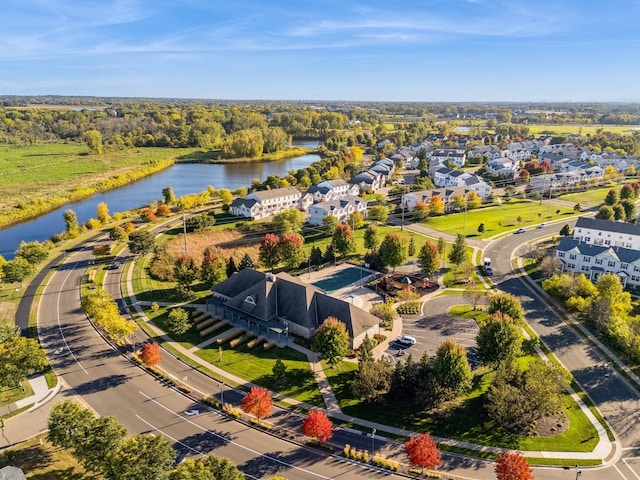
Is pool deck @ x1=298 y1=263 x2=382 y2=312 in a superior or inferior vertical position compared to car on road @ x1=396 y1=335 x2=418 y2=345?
superior

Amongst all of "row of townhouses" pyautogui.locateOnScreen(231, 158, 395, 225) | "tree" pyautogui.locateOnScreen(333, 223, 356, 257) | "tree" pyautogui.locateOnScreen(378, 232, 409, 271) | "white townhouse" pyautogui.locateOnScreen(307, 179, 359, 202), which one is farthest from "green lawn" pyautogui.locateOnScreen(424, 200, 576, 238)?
"white townhouse" pyautogui.locateOnScreen(307, 179, 359, 202)

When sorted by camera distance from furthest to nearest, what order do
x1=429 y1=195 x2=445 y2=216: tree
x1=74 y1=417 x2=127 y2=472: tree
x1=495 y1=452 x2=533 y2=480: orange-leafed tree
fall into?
x1=429 y1=195 x2=445 y2=216: tree, x1=74 y1=417 x2=127 y2=472: tree, x1=495 y1=452 x2=533 y2=480: orange-leafed tree

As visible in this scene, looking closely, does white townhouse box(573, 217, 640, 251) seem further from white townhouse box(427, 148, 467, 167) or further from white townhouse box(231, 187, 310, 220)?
white townhouse box(427, 148, 467, 167)

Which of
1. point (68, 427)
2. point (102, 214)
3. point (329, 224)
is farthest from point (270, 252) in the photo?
point (102, 214)

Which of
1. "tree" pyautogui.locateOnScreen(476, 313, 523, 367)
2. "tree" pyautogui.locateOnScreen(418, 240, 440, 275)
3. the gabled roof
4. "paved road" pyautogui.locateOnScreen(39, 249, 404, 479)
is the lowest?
"paved road" pyautogui.locateOnScreen(39, 249, 404, 479)

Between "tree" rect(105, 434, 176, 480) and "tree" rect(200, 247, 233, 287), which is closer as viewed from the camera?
"tree" rect(105, 434, 176, 480)

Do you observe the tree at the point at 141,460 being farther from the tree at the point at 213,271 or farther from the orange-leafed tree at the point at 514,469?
the tree at the point at 213,271

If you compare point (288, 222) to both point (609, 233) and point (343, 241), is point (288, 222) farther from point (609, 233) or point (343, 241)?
point (609, 233)

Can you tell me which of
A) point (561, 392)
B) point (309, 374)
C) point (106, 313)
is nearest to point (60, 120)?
point (106, 313)
